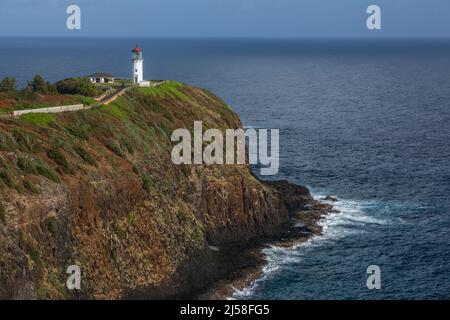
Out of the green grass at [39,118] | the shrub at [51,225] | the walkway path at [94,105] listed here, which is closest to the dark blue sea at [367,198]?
the shrub at [51,225]

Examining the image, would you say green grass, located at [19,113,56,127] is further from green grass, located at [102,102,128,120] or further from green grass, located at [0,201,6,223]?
green grass, located at [0,201,6,223]

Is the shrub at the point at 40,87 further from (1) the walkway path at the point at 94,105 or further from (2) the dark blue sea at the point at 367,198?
(2) the dark blue sea at the point at 367,198

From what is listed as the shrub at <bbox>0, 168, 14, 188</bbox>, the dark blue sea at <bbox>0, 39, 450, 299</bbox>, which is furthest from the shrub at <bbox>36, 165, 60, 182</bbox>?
the dark blue sea at <bbox>0, 39, 450, 299</bbox>

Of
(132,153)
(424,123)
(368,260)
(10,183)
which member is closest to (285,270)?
(368,260)

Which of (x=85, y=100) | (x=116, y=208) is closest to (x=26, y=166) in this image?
(x=116, y=208)

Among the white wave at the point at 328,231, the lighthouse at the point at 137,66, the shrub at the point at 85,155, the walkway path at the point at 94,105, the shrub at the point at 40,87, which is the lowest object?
the white wave at the point at 328,231

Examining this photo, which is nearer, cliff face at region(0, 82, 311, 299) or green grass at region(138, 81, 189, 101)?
cliff face at region(0, 82, 311, 299)

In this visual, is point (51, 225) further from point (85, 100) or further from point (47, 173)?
point (85, 100)
